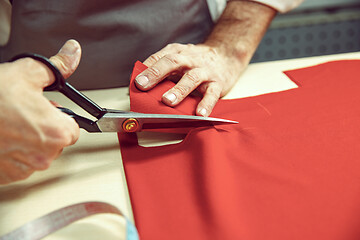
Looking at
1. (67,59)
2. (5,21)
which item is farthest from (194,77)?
(5,21)

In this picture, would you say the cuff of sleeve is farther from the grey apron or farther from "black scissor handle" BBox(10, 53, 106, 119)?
"black scissor handle" BBox(10, 53, 106, 119)

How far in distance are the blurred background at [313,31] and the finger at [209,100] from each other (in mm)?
985

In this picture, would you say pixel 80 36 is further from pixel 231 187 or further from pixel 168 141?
pixel 231 187

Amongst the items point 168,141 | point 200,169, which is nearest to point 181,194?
point 200,169

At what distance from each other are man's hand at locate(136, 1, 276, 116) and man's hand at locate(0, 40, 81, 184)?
0.70 feet

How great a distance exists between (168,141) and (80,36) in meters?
0.40

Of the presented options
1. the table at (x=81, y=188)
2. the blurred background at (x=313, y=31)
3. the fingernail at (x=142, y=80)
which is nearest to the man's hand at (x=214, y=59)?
the fingernail at (x=142, y=80)

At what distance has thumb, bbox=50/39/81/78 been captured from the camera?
20.1 inches

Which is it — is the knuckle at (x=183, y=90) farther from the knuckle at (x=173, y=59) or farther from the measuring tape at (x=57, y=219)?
the measuring tape at (x=57, y=219)

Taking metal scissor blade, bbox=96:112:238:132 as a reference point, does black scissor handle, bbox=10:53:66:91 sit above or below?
above

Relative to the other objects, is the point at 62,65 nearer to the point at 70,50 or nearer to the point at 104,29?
the point at 70,50

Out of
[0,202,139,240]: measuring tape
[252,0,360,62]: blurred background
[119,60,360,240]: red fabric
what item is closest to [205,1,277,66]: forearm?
[119,60,360,240]: red fabric

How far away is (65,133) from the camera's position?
48 centimetres

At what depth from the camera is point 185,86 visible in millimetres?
683
